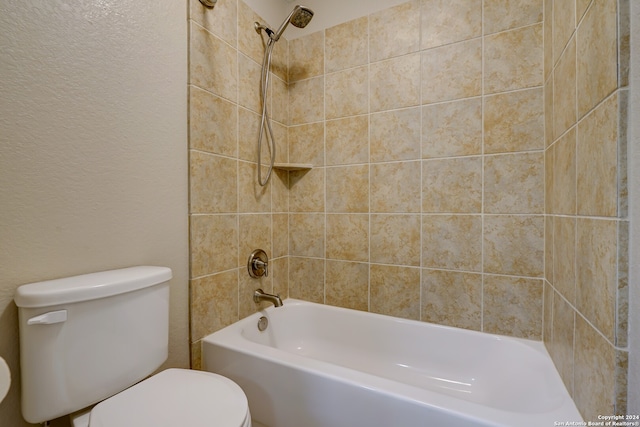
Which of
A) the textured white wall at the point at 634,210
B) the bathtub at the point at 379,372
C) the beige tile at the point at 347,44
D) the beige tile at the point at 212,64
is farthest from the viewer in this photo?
the beige tile at the point at 347,44

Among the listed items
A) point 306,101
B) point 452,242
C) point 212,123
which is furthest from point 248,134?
point 452,242

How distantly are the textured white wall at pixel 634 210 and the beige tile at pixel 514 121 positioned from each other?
2.42ft

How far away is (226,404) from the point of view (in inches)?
32.2

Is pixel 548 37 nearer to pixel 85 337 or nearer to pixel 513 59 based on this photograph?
pixel 513 59

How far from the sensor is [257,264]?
1584mm

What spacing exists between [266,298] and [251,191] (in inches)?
23.6

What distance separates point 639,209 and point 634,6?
1.36ft

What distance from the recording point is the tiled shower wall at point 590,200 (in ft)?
2.00

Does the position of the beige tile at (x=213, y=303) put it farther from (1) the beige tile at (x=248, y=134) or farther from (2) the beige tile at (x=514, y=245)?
(2) the beige tile at (x=514, y=245)

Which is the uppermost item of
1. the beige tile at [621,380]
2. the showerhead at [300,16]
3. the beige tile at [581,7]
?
the showerhead at [300,16]

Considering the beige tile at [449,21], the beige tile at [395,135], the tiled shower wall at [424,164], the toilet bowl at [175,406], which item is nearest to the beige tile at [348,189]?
the tiled shower wall at [424,164]

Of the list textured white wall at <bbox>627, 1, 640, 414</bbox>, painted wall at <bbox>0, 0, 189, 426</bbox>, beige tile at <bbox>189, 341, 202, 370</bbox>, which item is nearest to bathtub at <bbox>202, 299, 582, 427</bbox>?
beige tile at <bbox>189, 341, 202, 370</bbox>

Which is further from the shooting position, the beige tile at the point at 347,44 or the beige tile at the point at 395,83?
the beige tile at the point at 347,44

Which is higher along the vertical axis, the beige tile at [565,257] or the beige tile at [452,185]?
the beige tile at [452,185]
